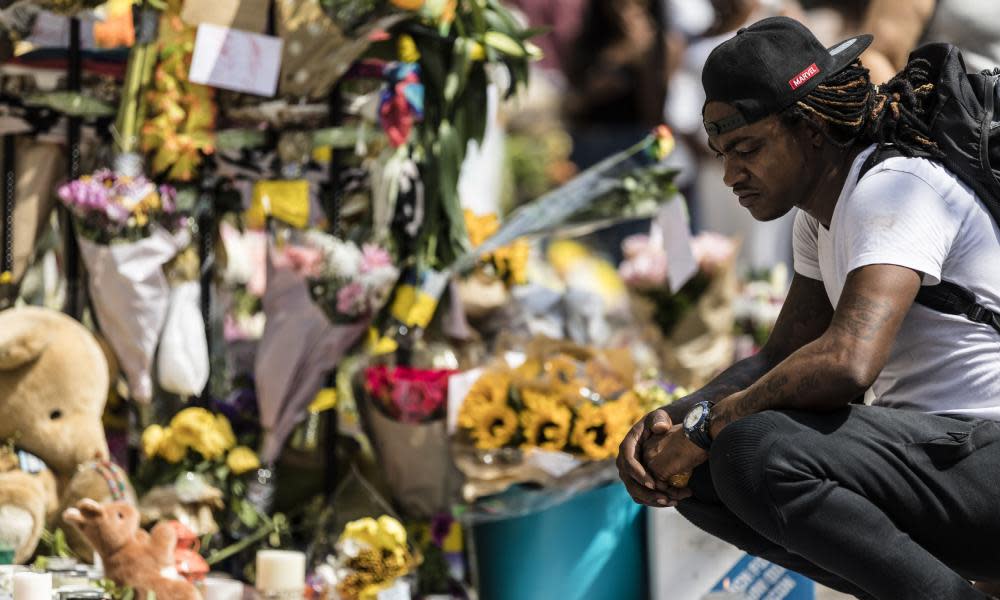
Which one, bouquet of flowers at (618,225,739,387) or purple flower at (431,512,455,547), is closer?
purple flower at (431,512,455,547)

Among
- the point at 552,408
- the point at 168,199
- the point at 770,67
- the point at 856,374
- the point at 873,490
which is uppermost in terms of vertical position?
the point at 770,67

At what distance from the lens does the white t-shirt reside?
2148 mm

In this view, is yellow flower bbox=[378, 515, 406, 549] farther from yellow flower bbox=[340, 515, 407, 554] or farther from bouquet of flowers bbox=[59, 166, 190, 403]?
bouquet of flowers bbox=[59, 166, 190, 403]

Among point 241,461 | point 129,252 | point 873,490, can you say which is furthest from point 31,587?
point 873,490

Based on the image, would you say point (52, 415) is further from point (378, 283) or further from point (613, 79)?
point (613, 79)

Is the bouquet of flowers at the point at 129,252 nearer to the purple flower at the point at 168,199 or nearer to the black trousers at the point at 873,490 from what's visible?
the purple flower at the point at 168,199

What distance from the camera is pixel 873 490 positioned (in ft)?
7.12

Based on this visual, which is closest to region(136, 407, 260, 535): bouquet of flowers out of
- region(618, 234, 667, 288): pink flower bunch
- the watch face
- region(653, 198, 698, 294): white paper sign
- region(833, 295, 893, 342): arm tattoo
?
region(653, 198, 698, 294): white paper sign

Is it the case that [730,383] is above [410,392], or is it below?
above

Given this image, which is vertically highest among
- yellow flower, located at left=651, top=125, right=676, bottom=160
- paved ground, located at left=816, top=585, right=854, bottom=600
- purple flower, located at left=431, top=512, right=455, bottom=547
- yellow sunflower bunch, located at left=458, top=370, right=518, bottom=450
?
yellow flower, located at left=651, top=125, right=676, bottom=160

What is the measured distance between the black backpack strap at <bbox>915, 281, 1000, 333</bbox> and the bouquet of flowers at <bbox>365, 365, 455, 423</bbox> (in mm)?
1488

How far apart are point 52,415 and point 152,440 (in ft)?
0.93

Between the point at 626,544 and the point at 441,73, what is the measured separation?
4.17 ft

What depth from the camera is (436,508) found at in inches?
143
